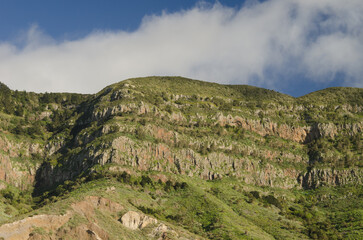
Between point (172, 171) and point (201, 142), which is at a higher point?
point (201, 142)

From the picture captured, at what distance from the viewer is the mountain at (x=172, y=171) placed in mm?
95750

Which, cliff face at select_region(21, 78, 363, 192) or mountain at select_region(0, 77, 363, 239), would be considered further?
cliff face at select_region(21, 78, 363, 192)

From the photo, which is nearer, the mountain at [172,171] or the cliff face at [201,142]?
the mountain at [172,171]

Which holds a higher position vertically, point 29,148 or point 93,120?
point 93,120

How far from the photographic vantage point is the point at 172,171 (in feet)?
469

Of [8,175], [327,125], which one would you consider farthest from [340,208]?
[8,175]

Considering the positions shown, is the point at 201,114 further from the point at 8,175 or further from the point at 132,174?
the point at 8,175

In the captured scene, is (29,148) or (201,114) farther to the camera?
(201,114)

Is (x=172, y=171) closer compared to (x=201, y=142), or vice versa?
(x=172, y=171)

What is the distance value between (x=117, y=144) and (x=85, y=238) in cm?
6028

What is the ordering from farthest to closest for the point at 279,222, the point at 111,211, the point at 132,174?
the point at 132,174, the point at 279,222, the point at 111,211

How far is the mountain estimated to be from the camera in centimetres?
9575

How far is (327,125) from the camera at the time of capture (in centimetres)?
18888

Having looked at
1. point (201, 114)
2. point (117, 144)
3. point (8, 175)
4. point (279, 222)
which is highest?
point (201, 114)
